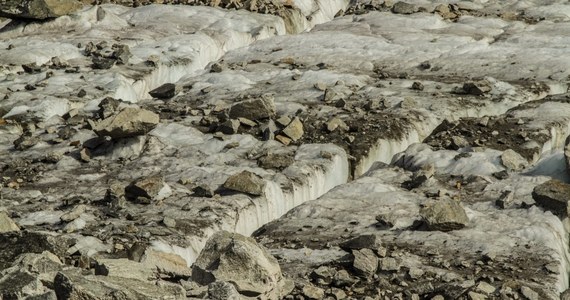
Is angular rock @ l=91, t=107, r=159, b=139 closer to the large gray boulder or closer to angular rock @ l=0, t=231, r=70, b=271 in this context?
angular rock @ l=0, t=231, r=70, b=271

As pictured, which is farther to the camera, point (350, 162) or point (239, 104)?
point (239, 104)

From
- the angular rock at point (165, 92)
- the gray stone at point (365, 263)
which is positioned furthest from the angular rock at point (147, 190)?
the angular rock at point (165, 92)

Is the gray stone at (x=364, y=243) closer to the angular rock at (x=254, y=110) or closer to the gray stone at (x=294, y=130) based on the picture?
the gray stone at (x=294, y=130)

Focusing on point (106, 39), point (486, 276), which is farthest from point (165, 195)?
point (106, 39)

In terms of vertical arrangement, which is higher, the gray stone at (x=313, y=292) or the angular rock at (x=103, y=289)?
the angular rock at (x=103, y=289)

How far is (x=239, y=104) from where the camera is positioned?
18.2 meters

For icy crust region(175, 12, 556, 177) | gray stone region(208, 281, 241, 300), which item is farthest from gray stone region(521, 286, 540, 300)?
icy crust region(175, 12, 556, 177)

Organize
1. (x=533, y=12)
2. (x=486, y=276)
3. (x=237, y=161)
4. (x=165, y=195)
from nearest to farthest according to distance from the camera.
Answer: (x=486, y=276) < (x=165, y=195) < (x=237, y=161) < (x=533, y=12)

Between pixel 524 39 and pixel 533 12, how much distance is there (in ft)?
10.5

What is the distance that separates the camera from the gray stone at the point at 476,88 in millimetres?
19344

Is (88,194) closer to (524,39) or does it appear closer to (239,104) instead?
(239,104)

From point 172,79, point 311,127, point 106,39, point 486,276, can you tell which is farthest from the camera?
point 106,39

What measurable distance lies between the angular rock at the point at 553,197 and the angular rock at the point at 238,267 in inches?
193

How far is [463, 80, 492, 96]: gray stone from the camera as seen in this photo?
19.3m
